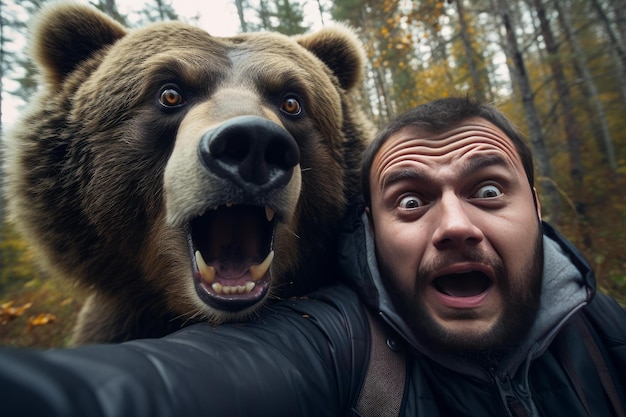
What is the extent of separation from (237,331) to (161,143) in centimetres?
126

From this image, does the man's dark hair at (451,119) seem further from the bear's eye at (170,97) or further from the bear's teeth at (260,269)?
the bear's eye at (170,97)

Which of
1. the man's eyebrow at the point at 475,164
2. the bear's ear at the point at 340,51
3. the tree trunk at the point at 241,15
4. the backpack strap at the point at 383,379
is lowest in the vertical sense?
the backpack strap at the point at 383,379

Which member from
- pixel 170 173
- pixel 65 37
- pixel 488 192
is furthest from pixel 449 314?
pixel 65 37

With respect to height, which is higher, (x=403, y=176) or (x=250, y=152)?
(x=250, y=152)

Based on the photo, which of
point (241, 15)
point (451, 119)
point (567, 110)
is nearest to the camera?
point (451, 119)

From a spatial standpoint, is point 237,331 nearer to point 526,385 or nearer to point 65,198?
point 526,385

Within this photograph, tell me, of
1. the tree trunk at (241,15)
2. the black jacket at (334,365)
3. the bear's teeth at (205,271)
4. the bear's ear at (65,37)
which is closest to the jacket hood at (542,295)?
the black jacket at (334,365)

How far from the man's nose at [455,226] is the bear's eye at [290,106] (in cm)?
125

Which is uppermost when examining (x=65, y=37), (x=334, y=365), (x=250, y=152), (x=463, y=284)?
(x=65, y=37)

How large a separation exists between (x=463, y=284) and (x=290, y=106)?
1610 mm

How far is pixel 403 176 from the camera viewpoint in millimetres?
2227

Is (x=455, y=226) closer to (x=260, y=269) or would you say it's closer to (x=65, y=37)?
(x=260, y=269)

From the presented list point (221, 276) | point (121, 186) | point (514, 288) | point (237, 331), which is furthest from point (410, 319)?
point (121, 186)

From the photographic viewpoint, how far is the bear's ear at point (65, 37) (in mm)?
2752
